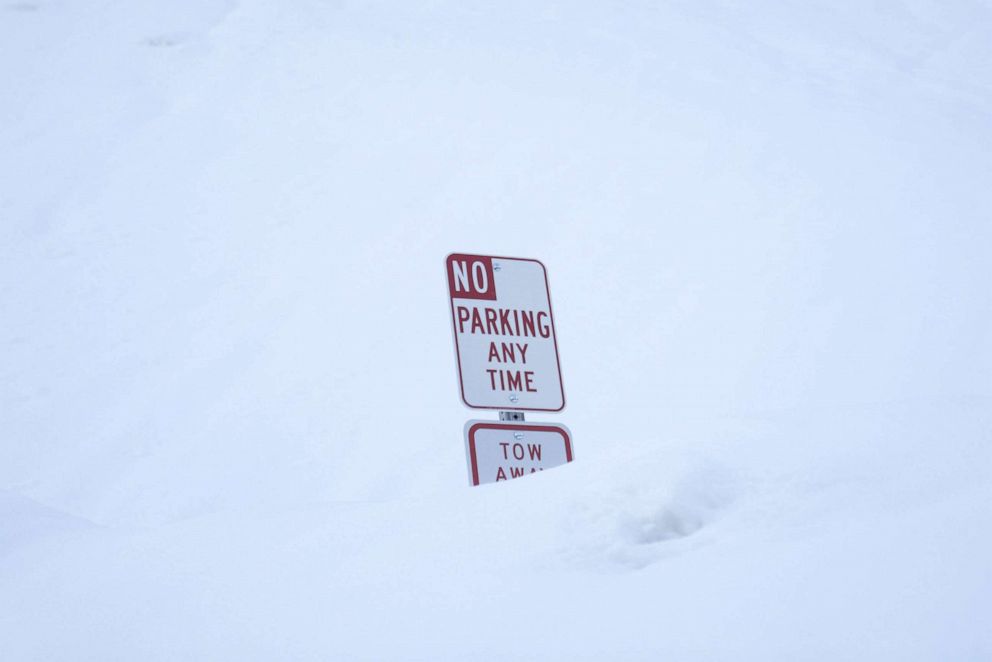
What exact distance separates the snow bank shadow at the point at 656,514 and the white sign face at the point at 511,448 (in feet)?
4.30

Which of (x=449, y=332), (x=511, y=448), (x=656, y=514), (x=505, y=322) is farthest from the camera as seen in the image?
(x=449, y=332)

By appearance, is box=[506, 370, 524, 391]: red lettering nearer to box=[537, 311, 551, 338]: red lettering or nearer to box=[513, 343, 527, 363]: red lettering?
box=[513, 343, 527, 363]: red lettering

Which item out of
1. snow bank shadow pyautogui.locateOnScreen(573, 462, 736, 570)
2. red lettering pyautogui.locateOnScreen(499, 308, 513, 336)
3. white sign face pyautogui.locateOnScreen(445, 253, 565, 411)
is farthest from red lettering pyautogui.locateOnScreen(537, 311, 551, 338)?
snow bank shadow pyautogui.locateOnScreen(573, 462, 736, 570)

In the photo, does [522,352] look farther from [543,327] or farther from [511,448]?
[511,448]

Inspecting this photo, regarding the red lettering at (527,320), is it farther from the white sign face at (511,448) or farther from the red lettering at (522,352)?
the white sign face at (511,448)

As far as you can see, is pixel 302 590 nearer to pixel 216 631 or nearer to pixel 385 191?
pixel 216 631

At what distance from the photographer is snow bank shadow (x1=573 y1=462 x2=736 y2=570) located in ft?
6.60

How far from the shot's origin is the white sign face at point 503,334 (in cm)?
360

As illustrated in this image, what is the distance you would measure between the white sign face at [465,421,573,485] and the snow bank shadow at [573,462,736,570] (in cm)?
131

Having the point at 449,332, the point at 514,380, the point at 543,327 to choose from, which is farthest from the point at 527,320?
the point at 449,332

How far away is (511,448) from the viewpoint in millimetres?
3588

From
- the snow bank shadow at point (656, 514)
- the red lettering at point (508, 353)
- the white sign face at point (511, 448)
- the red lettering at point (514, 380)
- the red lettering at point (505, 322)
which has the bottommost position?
the snow bank shadow at point (656, 514)

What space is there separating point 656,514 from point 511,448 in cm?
152

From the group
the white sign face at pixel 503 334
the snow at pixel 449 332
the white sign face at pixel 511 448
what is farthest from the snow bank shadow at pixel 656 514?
the white sign face at pixel 503 334
